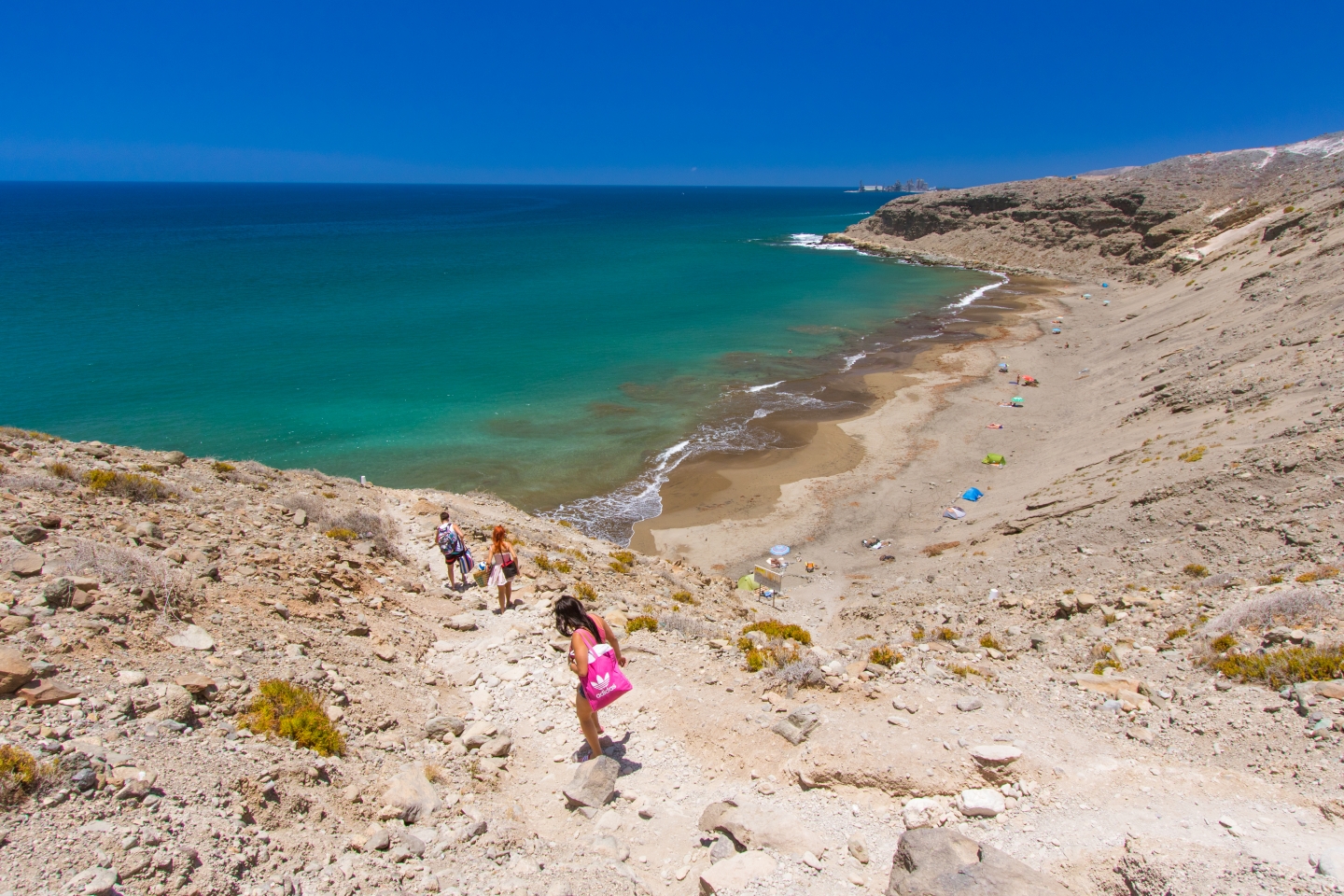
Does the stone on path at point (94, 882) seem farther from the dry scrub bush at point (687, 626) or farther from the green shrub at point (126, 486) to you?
the green shrub at point (126, 486)

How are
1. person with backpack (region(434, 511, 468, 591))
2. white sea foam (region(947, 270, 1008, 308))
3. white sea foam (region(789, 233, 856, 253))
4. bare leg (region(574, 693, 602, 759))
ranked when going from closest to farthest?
bare leg (region(574, 693, 602, 759)) < person with backpack (region(434, 511, 468, 591)) < white sea foam (region(947, 270, 1008, 308)) < white sea foam (region(789, 233, 856, 253))

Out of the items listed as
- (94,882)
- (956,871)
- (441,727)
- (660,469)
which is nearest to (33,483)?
(441,727)

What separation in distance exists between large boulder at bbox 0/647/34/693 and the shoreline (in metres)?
17.1

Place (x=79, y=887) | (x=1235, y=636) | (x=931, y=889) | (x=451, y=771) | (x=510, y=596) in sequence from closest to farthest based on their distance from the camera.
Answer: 1. (x=79, y=887)
2. (x=931, y=889)
3. (x=451, y=771)
4. (x=1235, y=636)
5. (x=510, y=596)

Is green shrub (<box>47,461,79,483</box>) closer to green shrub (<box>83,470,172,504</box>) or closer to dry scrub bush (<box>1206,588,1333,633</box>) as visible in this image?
green shrub (<box>83,470,172,504</box>)

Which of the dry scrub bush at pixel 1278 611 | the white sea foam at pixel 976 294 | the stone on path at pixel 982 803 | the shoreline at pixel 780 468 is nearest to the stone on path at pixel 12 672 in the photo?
the stone on path at pixel 982 803

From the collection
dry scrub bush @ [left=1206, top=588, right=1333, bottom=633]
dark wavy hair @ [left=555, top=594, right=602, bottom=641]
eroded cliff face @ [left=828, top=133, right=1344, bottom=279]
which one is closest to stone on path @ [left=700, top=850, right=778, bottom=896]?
dark wavy hair @ [left=555, top=594, right=602, bottom=641]

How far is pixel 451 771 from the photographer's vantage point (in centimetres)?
752

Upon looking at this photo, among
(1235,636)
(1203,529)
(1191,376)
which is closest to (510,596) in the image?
(1235,636)

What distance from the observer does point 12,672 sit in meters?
5.80

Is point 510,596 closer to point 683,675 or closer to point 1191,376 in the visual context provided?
point 683,675

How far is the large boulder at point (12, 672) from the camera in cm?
575

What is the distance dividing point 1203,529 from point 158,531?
20044mm

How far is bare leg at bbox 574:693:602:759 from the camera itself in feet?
24.9
